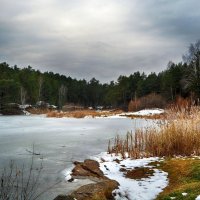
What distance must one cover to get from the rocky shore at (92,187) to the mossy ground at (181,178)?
0.96 m

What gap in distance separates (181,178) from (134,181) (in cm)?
101

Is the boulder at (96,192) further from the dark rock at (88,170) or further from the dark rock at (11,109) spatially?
the dark rock at (11,109)

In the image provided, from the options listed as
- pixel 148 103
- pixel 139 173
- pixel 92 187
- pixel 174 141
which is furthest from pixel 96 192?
pixel 148 103

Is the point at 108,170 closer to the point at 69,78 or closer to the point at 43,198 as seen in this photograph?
the point at 43,198

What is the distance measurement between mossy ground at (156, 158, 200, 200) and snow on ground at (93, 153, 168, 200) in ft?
0.59

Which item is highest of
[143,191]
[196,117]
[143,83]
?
[143,83]

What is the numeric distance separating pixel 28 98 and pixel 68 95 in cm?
4153

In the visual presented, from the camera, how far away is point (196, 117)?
35.3 feet

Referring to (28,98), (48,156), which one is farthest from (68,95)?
(48,156)

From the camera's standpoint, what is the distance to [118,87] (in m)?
97.9

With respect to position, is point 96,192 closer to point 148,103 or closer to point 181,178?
point 181,178

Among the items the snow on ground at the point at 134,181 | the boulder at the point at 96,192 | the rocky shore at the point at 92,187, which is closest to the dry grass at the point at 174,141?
the snow on ground at the point at 134,181

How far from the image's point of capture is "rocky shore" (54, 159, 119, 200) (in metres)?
6.18

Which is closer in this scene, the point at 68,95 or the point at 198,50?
the point at 198,50
